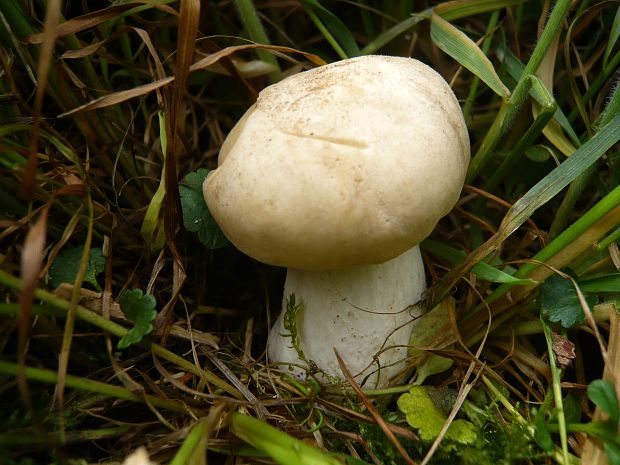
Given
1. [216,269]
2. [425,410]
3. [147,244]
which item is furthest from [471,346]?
[147,244]

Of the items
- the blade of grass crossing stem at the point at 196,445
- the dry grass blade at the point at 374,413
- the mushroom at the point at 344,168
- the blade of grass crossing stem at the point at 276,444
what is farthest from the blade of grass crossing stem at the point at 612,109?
the blade of grass crossing stem at the point at 196,445

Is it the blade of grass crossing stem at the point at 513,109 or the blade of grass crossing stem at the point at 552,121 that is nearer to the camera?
the blade of grass crossing stem at the point at 513,109

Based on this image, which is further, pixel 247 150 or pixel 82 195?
pixel 82 195

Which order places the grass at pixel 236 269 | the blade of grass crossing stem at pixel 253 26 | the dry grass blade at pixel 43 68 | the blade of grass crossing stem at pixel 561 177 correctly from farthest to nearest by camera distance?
the blade of grass crossing stem at pixel 253 26, the blade of grass crossing stem at pixel 561 177, the grass at pixel 236 269, the dry grass blade at pixel 43 68

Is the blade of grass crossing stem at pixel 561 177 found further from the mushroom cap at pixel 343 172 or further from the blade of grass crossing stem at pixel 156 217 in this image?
the blade of grass crossing stem at pixel 156 217

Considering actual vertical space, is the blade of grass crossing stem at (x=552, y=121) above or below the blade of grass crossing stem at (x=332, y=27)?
below

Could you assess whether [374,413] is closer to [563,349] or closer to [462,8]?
[563,349]

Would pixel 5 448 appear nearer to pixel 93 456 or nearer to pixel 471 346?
pixel 93 456

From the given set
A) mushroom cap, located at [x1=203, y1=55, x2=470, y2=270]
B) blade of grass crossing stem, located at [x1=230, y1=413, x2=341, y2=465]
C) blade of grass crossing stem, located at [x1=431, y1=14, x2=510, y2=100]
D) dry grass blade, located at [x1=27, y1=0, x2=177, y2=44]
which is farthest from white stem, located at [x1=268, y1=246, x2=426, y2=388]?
dry grass blade, located at [x1=27, y1=0, x2=177, y2=44]
